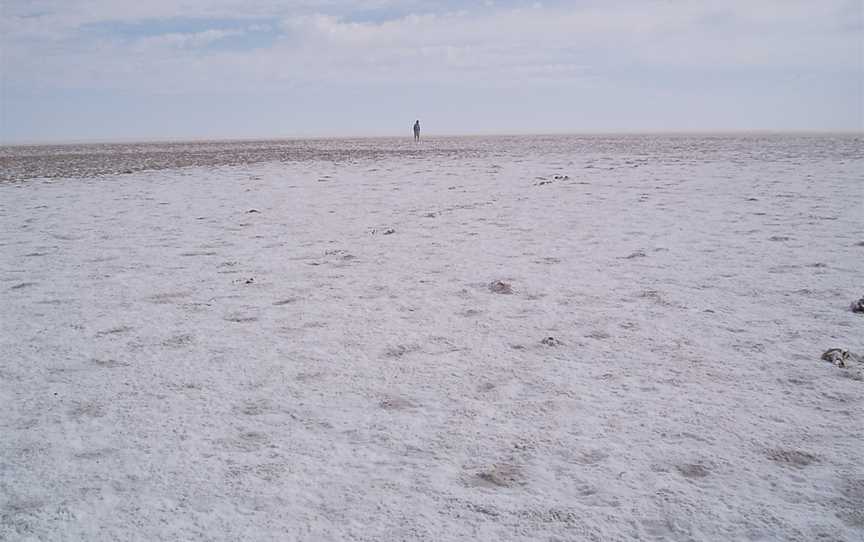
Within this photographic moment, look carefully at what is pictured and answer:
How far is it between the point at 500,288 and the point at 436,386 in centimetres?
223

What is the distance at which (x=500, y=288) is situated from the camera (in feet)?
19.8

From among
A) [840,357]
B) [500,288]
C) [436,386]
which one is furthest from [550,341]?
[840,357]

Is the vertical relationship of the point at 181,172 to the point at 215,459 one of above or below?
above

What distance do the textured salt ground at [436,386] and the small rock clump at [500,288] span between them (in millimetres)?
112

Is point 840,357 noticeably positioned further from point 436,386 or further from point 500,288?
point 500,288

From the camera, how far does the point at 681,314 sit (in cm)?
522

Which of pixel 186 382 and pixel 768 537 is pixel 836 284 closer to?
pixel 768 537

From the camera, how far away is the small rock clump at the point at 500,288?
5969 millimetres

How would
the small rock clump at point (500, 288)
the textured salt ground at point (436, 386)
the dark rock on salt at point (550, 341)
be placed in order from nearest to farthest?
the textured salt ground at point (436, 386), the dark rock on salt at point (550, 341), the small rock clump at point (500, 288)

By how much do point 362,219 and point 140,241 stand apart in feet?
10.9

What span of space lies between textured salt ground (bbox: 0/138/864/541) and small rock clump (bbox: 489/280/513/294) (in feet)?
0.37

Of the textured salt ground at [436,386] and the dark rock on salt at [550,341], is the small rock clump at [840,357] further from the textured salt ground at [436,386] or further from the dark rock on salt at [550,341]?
the dark rock on salt at [550,341]

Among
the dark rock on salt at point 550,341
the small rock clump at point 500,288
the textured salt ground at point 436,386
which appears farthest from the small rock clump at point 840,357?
the small rock clump at point 500,288

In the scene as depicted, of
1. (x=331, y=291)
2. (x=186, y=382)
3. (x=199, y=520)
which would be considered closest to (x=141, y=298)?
(x=331, y=291)
